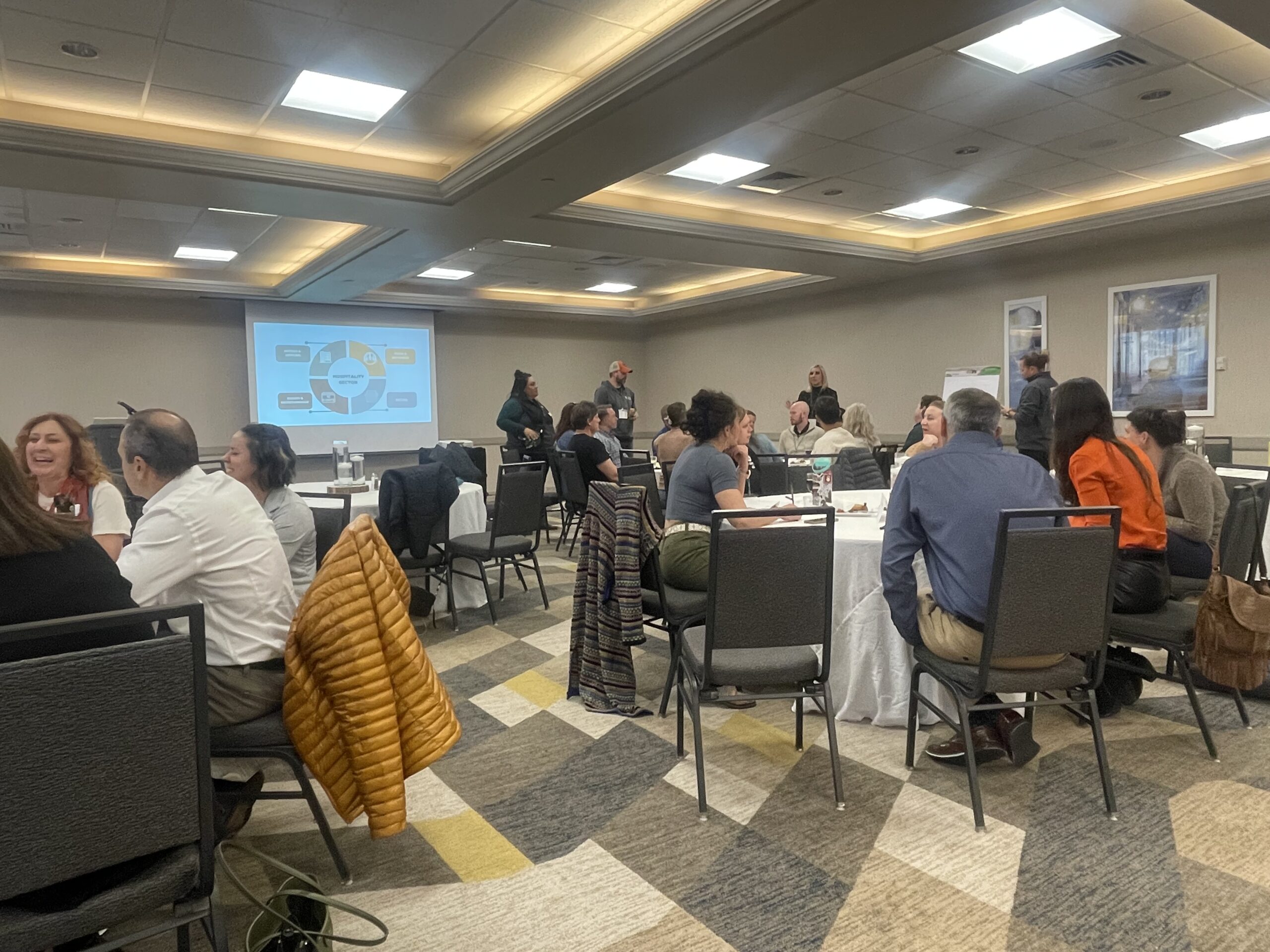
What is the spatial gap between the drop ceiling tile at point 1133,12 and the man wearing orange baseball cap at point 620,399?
5.29 m

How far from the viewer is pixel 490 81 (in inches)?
173

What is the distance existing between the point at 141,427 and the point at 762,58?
9.77ft

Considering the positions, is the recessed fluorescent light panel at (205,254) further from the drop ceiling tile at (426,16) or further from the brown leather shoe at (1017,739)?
the brown leather shoe at (1017,739)

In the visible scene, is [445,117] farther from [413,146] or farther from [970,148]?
[970,148]

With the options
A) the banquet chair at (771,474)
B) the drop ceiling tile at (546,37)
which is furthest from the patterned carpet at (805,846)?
the drop ceiling tile at (546,37)

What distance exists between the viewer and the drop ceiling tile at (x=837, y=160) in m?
5.50

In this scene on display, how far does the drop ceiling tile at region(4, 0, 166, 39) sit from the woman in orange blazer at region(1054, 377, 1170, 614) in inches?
161

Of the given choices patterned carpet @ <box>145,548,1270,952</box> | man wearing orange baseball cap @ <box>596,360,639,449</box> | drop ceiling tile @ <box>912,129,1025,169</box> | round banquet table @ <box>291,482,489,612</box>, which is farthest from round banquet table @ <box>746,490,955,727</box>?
man wearing orange baseball cap @ <box>596,360,639,449</box>

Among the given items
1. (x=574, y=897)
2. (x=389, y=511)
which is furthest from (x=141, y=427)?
(x=389, y=511)

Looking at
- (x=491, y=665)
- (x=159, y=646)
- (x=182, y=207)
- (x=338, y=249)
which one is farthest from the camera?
(x=338, y=249)

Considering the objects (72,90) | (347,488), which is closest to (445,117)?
(72,90)

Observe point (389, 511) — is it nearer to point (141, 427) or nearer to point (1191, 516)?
point (141, 427)

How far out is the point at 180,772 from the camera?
4.29 feet

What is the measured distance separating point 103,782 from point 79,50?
410cm
